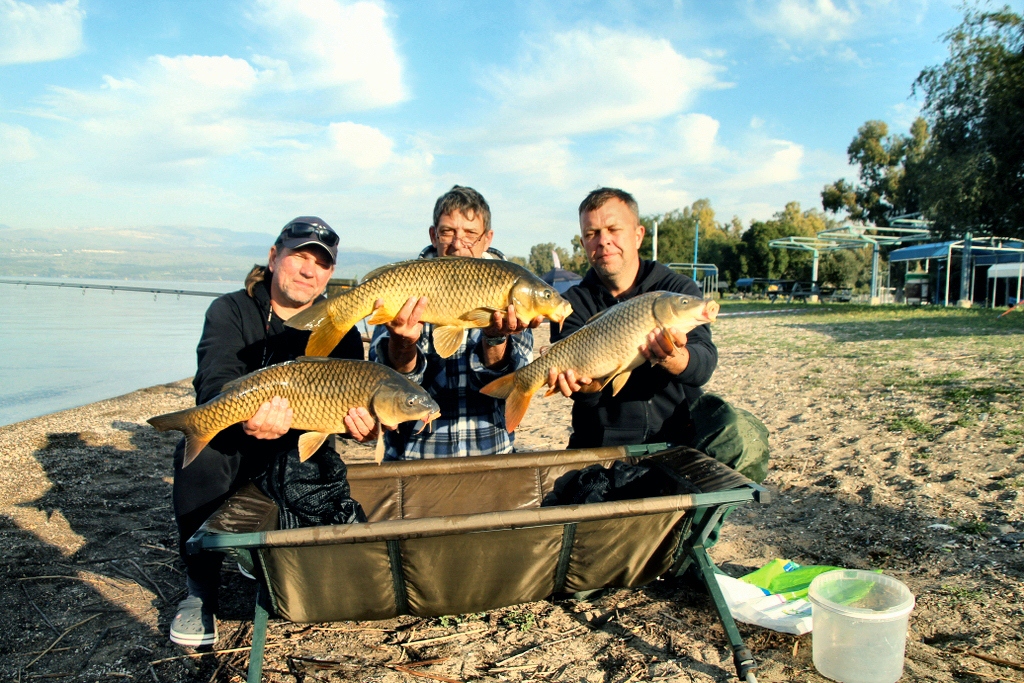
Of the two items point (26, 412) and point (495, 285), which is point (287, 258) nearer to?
point (495, 285)

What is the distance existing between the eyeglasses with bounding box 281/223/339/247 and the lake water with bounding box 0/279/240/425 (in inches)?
185

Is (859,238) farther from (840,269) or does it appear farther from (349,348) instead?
(349,348)

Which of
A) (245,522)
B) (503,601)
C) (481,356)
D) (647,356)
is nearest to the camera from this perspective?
(245,522)

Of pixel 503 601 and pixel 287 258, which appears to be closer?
pixel 503 601

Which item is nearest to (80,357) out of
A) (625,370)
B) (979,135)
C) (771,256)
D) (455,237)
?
(455,237)

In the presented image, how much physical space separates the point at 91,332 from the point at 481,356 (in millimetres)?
12865

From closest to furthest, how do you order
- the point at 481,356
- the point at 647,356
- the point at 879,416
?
the point at 647,356
the point at 481,356
the point at 879,416

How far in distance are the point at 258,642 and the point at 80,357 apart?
31.2 ft

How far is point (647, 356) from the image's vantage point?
6.71 feet

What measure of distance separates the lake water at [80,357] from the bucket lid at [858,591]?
6092mm

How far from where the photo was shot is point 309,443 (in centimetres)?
195

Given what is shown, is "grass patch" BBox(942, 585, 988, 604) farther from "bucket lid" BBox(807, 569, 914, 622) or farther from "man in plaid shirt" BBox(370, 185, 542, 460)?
"man in plaid shirt" BBox(370, 185, 542, 460)

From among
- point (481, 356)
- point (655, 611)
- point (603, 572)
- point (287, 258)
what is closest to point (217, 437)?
point (287, 258)

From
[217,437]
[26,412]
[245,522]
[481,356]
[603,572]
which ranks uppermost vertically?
[481,356]
